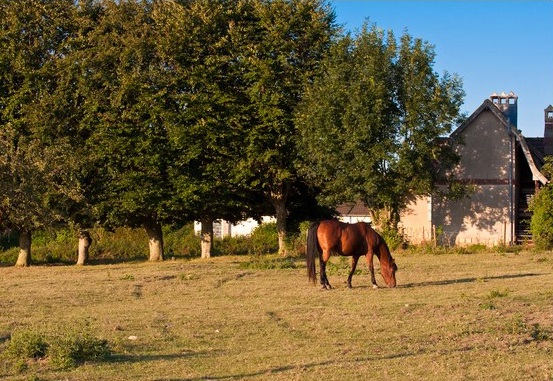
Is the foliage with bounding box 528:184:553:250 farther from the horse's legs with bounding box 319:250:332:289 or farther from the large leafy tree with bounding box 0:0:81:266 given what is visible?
the large leafy tree with bounding box 0:0:81:266

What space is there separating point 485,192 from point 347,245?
2331 centimetres

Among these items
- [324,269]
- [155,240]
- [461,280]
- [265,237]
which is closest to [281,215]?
[155,240]

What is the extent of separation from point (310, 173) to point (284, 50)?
5.79m

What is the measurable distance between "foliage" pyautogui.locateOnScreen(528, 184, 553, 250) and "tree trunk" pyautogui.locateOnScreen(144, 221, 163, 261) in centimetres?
1743

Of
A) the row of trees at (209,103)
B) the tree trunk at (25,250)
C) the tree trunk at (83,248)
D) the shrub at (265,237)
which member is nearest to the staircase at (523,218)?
the row of trees at (209,103)

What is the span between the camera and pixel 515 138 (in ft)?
145

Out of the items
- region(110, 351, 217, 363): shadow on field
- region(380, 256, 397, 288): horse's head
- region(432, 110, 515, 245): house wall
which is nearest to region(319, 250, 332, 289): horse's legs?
region(380, 256, 397, 288): horse's head

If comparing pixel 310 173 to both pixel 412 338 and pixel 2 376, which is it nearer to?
pixel 412 338

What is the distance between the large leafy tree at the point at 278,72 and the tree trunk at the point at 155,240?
524 cm

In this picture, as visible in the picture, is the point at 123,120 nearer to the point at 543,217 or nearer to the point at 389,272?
the point at 543,217

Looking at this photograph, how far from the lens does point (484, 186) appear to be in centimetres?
4462

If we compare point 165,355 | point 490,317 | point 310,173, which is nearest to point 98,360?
point 165,355

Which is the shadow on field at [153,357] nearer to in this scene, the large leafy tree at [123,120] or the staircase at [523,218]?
the large leafy tree at [123,120]

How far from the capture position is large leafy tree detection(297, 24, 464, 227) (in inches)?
1532
